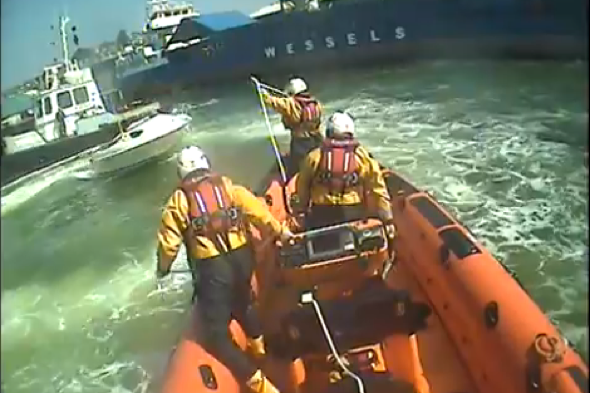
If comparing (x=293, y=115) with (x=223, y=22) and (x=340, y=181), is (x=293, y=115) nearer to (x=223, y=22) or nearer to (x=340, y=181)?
(x=340, y=181)

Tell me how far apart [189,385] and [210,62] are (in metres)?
4.49

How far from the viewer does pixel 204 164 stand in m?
1.42

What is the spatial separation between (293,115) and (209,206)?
903mm

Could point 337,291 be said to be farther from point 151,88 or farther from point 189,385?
point 151,88

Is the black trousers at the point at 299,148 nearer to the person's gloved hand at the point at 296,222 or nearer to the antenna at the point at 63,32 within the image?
the person's gloved hand at the point at 296,222

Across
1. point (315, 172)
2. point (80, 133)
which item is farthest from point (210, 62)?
point (315, 172)

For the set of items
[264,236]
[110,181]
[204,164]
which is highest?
[204,164]

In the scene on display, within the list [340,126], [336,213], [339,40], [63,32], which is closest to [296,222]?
[336,213]

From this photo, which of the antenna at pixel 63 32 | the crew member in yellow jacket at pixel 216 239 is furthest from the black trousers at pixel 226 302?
the antenna at pixel 63 32

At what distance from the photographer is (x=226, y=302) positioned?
1.48 m

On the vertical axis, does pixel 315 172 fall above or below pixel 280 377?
above

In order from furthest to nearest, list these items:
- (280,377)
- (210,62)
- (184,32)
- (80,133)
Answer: (210,62)
(184,32)
(80,133)
(280,377)

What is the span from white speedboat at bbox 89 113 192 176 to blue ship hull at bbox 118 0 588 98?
324 millimetres

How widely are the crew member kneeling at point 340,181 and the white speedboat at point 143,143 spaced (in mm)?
1646
